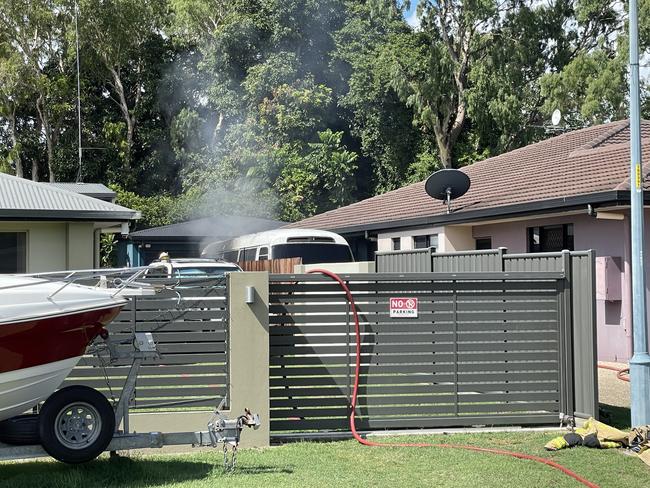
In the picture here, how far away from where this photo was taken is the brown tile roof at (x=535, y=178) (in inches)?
690

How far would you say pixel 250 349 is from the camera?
8.84m

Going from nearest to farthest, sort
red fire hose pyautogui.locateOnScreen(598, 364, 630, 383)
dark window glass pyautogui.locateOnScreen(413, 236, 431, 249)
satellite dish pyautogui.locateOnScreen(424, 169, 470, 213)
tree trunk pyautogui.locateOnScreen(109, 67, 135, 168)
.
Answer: red fire hose pyautogui.locateOnScreen(598, 364, 630, 383) < satellite dish pyautogui.locateOnScreen(424, 169, 470, 213) < dark window glass pyautogui.locateOnScreen(413, 236, 431, 249) < tree trunk pyautogui.locateOnScreen(109, 67, 135, 168)

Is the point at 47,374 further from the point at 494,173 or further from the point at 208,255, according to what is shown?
the point at 208,255

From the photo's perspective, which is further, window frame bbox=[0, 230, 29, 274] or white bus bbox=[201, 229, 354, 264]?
white bus bbox=[201, 229, 354, 264]

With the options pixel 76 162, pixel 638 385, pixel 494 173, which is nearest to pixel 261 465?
pixel 638 385

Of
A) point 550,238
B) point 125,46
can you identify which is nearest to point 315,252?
point 550,238

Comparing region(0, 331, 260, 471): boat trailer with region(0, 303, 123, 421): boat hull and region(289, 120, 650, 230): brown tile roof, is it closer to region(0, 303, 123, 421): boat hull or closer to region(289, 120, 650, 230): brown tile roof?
region(0, 303, 123, 421): boat hull

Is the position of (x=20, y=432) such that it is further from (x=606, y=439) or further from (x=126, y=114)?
(x=126, y=114)

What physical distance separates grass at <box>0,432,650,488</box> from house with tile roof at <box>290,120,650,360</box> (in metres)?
7.63

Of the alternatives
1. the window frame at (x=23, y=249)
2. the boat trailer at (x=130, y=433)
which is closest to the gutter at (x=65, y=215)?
the window frame at (x=23, y=249)

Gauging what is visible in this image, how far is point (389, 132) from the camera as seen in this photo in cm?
4334

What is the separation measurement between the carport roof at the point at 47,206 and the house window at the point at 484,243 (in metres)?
7.89

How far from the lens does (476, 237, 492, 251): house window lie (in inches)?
805

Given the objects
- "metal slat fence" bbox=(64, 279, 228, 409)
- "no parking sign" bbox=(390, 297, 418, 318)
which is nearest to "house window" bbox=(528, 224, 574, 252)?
"no parking sign" bbox=(390, 297, 418, 318)
